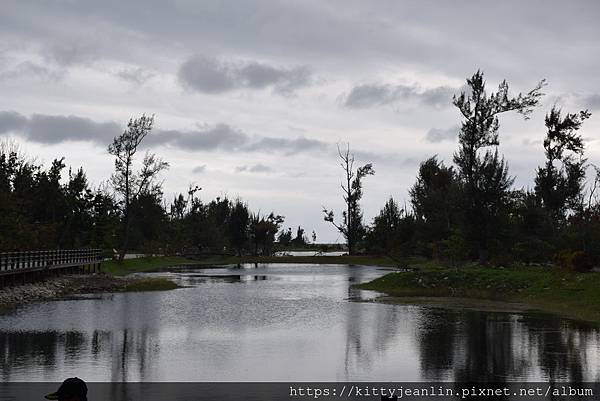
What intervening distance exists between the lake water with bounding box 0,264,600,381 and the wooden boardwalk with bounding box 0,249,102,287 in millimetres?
5782

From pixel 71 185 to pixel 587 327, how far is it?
5909 centimetres

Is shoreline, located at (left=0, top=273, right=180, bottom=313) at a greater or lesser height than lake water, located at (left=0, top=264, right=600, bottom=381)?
greater

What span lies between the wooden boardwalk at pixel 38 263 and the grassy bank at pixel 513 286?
2325cm

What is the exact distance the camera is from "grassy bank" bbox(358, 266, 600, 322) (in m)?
32.8

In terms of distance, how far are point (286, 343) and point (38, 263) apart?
1147 inches

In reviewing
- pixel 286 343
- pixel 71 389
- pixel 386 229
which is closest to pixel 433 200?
pixel 386 229

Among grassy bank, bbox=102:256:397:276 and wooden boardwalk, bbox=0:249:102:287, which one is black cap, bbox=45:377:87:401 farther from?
grassy bank, bbox=102:256:397:276

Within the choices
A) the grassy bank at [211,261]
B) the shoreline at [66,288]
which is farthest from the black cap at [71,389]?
the grassy bank at [211,261]

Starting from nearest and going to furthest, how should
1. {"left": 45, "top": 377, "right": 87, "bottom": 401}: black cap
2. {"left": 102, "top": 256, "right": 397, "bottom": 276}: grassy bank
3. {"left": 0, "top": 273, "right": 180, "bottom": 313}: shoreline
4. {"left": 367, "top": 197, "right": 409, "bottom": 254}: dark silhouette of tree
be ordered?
1. {"left": 45, "top": 377, "right": 87, "bottom": 401}: black cap
2. {"left": 0, "top": 273, "right": 180, "bottom": 313}: shoreline
3. {"left": 102, "top": 256, "right": 397, "bottom": 276}: grassy bank
4. {"left": 367, "top": 197, "right": 409, "bottom": 254}: dark silhouette of tree

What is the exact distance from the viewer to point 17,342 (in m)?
21.2

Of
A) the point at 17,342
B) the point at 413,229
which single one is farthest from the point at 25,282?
the point at 413,229

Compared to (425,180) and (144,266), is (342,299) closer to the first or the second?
(144,266)

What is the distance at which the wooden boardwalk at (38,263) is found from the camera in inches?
1538

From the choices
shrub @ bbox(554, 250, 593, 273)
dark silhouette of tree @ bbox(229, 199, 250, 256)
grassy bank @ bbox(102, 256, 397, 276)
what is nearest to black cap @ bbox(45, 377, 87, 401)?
shrub @ bbox(554, 250, 593, 273)
